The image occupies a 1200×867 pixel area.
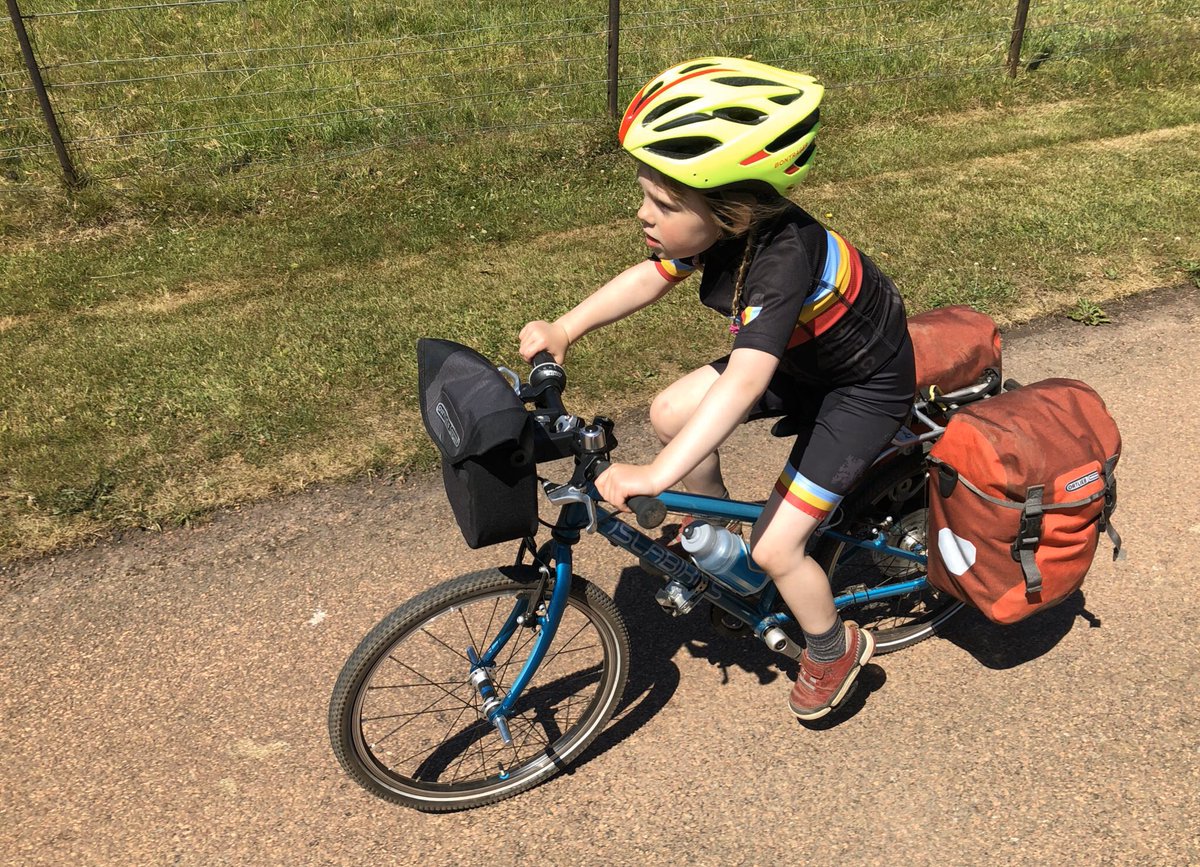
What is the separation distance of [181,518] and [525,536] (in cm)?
231

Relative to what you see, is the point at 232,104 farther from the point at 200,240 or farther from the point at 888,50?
the point at 888,50

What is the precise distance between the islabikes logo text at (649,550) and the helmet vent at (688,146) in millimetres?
1025

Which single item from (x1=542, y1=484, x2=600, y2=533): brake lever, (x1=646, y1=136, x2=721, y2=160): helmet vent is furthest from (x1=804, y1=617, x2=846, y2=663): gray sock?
(x1=646, y1=136, x2=721, y2=160): helmet vent

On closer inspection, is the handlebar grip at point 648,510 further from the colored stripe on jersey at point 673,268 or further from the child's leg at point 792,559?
the colored stripe on jersey at point 673,268

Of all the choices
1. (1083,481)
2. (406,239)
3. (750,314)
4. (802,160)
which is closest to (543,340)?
(750,314)

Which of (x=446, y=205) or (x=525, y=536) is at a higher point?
(x=525, y=536)

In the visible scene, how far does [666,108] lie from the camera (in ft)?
8.48

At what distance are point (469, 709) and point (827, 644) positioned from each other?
1254 mm

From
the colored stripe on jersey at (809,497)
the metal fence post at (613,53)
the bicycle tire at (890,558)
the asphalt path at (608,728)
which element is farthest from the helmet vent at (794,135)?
the metal fence post at (613,53)

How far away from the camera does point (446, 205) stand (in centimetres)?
682

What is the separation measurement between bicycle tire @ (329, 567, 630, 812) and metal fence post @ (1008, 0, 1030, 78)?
7542 millimetres

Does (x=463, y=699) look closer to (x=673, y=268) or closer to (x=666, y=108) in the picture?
(x=673, y=268)

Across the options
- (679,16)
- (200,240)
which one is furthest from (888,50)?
(200,240)

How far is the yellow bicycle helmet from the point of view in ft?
8.16
